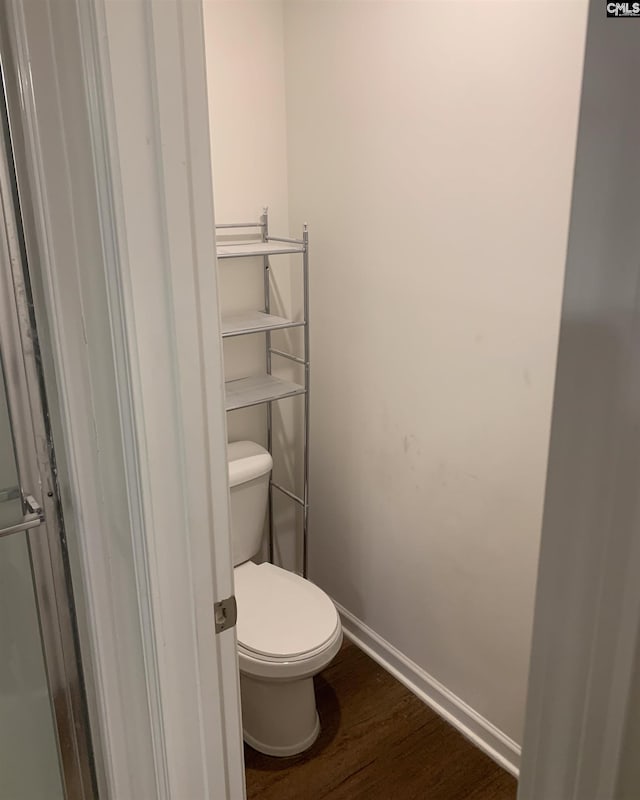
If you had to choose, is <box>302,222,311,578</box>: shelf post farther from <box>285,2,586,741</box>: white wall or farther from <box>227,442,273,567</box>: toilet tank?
<box>227,442,273,567</box>: toilet tank

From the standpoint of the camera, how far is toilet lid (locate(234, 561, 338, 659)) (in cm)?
195

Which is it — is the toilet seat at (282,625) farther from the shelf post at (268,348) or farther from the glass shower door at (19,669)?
the glass shower door at (19,669)

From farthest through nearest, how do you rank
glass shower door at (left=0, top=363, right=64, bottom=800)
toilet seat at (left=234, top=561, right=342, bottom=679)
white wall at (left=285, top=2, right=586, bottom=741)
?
toilet seat at (left=234, top=561, right=342, bottom=679)
white wall at (left=285, top=2, right=586, bottom=741)
glass shower door at (left=0, top=363, right=64, bottom=800)

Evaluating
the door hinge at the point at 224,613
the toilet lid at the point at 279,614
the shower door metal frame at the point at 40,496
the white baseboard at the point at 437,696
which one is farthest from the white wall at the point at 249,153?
the door hinge at the point at 224,613

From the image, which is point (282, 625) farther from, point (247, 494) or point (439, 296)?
point (439, 296)

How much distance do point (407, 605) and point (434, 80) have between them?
5.25 feet

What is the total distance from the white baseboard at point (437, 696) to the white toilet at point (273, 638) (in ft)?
1.19

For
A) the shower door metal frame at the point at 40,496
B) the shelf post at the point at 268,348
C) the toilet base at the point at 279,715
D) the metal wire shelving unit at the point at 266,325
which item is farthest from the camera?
the shelf post at the point at 268,348

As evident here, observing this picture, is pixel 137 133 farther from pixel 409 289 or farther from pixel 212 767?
pixel 409 289

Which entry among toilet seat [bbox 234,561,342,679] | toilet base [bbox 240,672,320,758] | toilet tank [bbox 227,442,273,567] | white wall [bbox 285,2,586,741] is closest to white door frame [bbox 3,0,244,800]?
toilet seat [bbox 234,561,342,679]

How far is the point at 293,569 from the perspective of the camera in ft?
9.00

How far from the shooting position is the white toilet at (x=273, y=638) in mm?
1938

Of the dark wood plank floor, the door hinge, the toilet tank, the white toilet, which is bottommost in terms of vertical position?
the dark wood plank floor

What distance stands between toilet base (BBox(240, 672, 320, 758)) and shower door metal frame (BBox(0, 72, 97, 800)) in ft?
2.73
